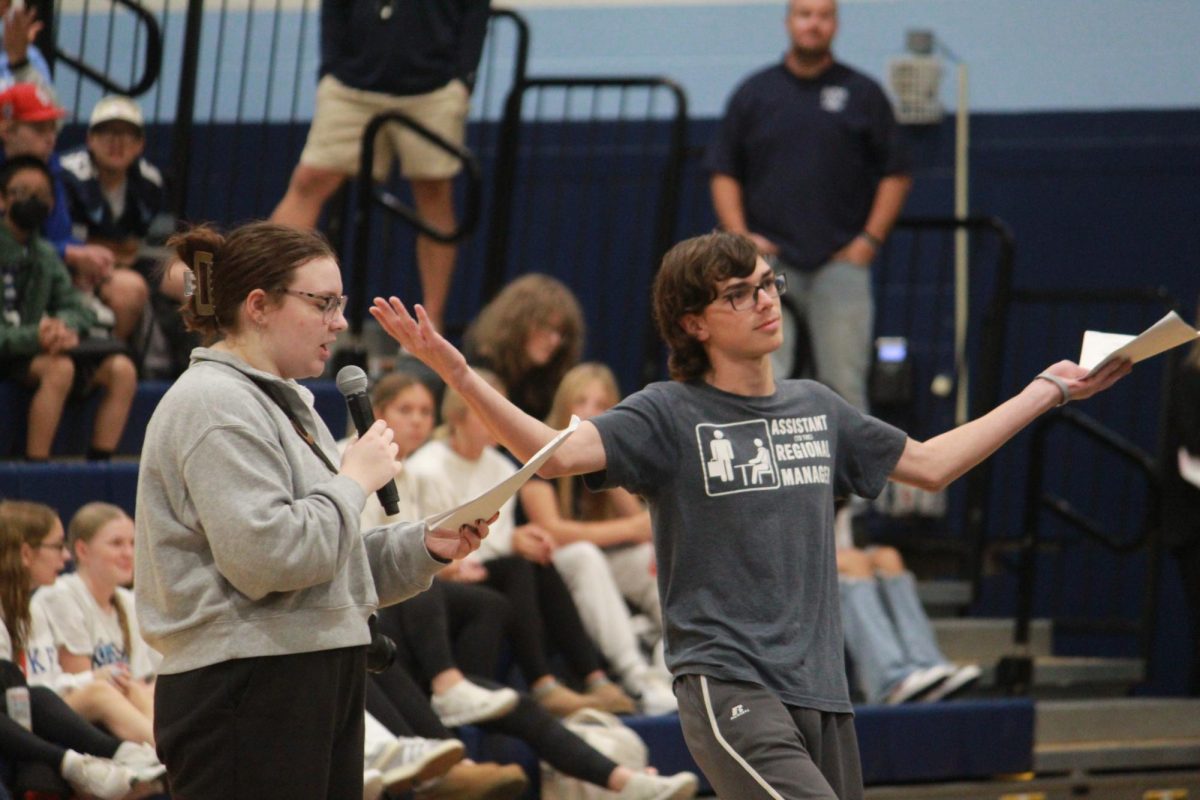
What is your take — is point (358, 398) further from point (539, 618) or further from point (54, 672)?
point (539, 618)

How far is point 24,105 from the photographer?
19.9ft

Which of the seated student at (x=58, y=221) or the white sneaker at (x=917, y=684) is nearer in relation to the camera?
the seated student at (x=58, y=221)

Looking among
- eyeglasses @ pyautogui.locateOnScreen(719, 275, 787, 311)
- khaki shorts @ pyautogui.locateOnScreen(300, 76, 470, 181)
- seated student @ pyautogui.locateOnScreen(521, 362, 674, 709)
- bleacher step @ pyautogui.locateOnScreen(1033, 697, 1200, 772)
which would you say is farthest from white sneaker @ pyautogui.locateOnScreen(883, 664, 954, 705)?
eyeglasses @ pyautogui.locateOnScreen(719, 275, 787, 311)

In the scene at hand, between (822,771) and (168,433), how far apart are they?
1.38m

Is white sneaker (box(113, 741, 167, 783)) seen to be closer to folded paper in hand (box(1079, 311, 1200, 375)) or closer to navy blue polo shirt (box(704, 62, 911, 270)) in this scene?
folded paper in hand (box(1079, 311, 1200, 375))

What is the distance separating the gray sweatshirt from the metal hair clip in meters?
0.09

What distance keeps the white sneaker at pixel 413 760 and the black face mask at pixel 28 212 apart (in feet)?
7.16

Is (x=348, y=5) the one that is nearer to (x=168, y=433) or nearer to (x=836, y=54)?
Result: (x=836, y=54)

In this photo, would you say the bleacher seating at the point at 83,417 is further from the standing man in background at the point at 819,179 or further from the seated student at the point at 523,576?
the standing man in background at the point at 819,179

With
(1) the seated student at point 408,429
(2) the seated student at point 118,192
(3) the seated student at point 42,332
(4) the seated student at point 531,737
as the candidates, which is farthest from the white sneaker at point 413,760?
Result: (2) the seated student at point 118,192

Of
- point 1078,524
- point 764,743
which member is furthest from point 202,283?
point 1078,524

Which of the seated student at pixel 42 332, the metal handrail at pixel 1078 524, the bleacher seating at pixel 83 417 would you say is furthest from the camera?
the metal handrail at pixel 1078 524

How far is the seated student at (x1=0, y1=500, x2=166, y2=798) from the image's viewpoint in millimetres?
4488

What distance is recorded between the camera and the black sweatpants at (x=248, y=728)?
262 cm
